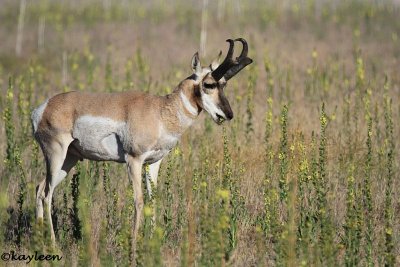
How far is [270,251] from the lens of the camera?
6750mm

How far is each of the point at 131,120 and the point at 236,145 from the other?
9.19ft

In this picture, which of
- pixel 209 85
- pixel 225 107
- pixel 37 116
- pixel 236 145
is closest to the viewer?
pixel 225 107

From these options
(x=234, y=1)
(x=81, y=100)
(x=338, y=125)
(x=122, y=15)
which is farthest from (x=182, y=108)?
(x=234, y=1)

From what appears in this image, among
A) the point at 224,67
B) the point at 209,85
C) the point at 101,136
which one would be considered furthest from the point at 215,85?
the point at 101,136

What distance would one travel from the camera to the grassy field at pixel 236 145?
578 centimetres

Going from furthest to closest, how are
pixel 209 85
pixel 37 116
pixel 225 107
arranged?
pixel 37 116, pixel 209 85, pixel 225 107

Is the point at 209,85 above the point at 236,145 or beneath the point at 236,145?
above

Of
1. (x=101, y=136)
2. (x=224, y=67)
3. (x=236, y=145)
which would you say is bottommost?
(x=236, y=145)

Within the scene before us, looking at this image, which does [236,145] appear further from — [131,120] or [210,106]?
[131,120]

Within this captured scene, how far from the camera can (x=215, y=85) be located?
709 cm

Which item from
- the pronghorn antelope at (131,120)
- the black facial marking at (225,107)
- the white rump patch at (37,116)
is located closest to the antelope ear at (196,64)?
the pronghorn antelope at (131,120)

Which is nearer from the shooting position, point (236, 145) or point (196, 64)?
point (196, 64)

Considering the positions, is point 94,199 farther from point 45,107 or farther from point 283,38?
point 283,38

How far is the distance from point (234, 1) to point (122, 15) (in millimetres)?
5164
